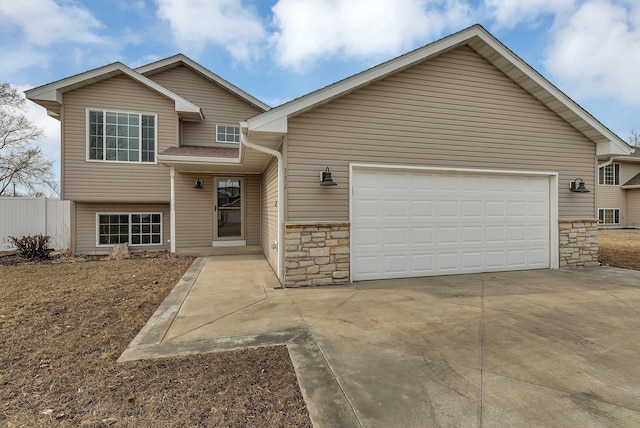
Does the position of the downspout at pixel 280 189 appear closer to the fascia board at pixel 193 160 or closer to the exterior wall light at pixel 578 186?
the fascia board at pixel 193 160

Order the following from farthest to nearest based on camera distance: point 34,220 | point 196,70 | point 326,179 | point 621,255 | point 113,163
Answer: point 196,70 → point 34,220 → point 113,163 → point 621,255 → point 326,179

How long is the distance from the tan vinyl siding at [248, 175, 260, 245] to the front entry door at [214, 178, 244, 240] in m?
0.20

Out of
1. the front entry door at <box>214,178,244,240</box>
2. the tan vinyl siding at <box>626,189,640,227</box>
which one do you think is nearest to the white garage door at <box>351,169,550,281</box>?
the front entry door at <box>214,178,244,240</box>

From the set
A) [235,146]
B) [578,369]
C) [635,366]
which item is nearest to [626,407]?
[578,369]

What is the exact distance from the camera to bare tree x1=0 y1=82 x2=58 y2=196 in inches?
632

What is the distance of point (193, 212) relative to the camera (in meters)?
10.1

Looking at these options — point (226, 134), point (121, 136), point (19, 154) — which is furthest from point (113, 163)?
point (19, 154)

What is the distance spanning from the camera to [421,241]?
642 centimetres

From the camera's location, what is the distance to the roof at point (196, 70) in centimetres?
1072

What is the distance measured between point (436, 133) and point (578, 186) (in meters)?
3.88

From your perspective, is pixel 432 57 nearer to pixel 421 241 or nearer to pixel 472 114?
pixel 472 114

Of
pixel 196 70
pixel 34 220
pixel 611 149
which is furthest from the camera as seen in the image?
pixel 196 70

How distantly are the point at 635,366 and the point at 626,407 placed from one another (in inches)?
34.3

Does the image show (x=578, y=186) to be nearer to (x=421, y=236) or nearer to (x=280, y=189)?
(x=421, y=236)
